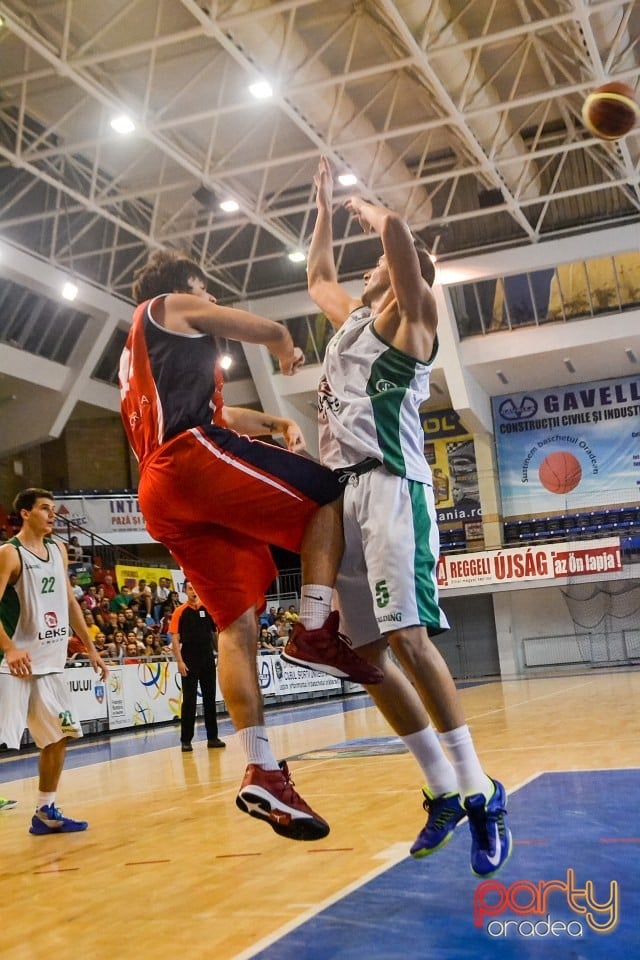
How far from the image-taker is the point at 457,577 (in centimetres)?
2702

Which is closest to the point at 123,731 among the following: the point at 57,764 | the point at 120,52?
the point at 57,764

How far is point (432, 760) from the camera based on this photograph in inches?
148

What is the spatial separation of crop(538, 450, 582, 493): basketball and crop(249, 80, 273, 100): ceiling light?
15349 millimetres

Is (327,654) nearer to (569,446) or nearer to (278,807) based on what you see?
(278,807)

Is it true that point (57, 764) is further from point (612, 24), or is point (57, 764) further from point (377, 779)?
point (612, 24)

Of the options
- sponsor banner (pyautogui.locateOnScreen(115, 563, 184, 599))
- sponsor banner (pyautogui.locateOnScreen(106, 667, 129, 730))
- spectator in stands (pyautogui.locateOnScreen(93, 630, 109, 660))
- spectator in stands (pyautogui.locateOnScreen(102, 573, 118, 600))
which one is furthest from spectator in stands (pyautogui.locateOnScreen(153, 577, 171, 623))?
sponsor banner (pyautogui.locateOnScreen(106, 667, 129, 730))

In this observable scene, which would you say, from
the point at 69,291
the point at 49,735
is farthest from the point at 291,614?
the point at 49,735

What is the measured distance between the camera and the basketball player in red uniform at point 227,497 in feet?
11.9

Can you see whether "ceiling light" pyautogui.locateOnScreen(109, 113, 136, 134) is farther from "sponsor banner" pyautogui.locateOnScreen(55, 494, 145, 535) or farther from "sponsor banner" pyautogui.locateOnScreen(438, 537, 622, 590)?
"sponsor banner" pyautogui.locateOnScreen(438, 537, 622, 590)

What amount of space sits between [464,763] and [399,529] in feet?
2.79

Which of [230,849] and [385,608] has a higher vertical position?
[385,608]

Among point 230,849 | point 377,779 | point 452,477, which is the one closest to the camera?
point 230,849

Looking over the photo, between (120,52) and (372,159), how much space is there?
691 cm

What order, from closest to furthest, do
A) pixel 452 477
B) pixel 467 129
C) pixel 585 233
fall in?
pixel 467 129, pixel 585 233, pixel 452 477
